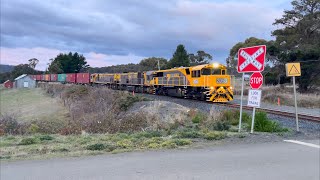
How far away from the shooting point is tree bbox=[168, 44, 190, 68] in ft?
233

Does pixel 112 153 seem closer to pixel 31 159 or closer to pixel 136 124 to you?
pixel 31 159

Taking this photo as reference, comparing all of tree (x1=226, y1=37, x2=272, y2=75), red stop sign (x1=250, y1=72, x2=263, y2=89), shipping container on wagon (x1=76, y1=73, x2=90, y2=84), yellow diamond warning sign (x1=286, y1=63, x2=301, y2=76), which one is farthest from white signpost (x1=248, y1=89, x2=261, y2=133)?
shipping container on wagon (x1=76, y1=73, x2=90, y2=84)

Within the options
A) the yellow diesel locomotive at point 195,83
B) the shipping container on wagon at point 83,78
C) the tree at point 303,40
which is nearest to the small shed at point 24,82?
the shipping container on wagon at point 83,78

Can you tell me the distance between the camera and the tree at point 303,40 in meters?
39.3

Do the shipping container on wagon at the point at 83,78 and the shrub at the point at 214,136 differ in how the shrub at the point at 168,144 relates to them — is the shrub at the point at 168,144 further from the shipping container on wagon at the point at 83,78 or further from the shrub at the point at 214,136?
the shipping container on wagon at the point at 83,78

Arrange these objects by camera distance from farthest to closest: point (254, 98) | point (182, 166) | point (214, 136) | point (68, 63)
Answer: point (68, 63) < point (254, 98) < point (214, 136) < point (182, 166)

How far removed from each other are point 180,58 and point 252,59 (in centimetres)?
6008

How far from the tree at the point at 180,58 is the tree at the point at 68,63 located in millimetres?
57476

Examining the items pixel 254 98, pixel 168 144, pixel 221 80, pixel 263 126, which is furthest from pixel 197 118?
pixel 221 80

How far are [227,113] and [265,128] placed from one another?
3.87 m

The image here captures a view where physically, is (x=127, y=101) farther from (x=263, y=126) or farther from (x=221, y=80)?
(x=263, y=126)

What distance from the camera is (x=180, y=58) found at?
71.4m

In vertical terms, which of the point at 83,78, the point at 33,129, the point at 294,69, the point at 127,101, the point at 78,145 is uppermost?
the point at 294,69

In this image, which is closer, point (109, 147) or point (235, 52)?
point (109, 147)
